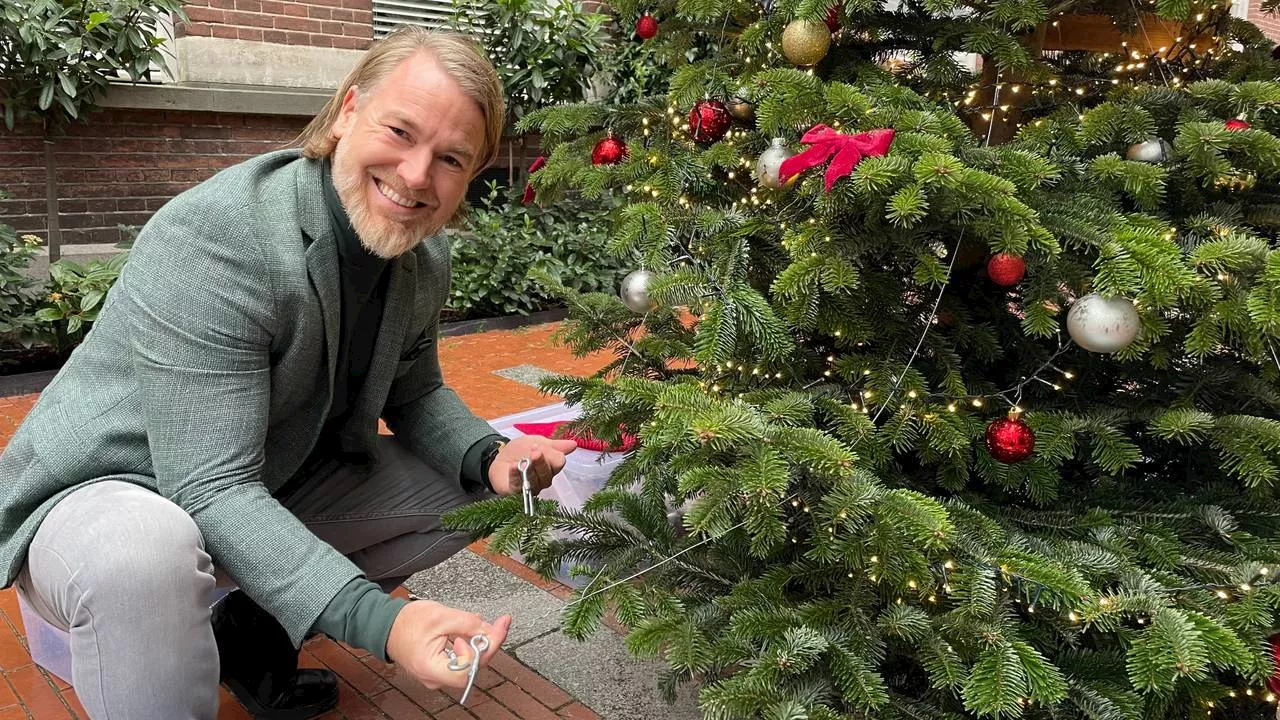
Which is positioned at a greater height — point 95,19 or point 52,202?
point 95,19

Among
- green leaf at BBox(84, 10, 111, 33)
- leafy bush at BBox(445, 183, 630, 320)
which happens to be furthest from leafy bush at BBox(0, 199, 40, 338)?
leafy bush at BBox(445, 183, 630, 320)

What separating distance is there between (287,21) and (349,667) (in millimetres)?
5142

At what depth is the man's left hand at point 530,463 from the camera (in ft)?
7.25

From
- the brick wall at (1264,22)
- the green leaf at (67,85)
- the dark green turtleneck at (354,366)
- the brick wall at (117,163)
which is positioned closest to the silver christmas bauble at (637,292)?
the dark green turtleneck at (354,366)

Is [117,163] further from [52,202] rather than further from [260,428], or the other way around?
[260,428]

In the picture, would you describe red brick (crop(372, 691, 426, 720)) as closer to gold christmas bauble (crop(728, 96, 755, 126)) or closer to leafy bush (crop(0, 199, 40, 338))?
gold christmas bauble (crop(728, 96, 755, 126))

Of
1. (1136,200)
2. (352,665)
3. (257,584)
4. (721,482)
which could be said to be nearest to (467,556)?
(352,665)

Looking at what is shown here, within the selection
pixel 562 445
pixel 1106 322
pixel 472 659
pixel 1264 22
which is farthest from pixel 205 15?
pixel 1264 22

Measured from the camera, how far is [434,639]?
4.89 feet

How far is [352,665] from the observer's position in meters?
2.50

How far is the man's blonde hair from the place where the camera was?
192cm

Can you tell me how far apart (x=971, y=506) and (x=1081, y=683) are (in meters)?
0.45

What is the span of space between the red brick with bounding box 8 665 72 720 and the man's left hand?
119 cm

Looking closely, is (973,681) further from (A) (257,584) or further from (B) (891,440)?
(A) (257,584)
